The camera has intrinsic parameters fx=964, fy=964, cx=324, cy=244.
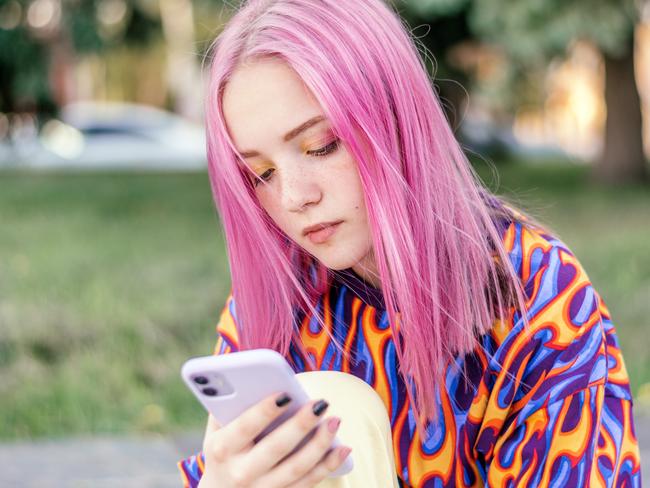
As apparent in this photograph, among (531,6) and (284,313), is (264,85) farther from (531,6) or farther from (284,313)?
(531,6)

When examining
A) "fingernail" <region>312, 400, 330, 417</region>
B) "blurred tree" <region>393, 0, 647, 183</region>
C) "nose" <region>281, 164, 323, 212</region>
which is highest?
"blurred tree" <region>393, 0, 647, 183</region>

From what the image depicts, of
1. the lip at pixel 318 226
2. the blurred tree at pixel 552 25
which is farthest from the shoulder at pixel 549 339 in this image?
the blurred tree at pixel 552 25

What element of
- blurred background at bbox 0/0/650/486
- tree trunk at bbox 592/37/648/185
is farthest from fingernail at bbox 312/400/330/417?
tree trunk at bbox 592/37/648/185

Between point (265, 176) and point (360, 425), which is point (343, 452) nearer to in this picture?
point (360, 425)

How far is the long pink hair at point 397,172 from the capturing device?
152cm

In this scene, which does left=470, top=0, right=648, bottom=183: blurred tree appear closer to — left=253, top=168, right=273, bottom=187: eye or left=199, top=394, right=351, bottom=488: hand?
left=253, top=168, right=273, bottom=187: eye

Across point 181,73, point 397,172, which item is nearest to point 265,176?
point 397,172

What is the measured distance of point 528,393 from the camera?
5.08 feet

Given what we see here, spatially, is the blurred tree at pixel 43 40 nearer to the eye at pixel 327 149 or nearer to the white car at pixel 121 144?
the white car at pixel 121 144

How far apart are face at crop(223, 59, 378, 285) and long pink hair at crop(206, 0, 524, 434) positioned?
25 mm

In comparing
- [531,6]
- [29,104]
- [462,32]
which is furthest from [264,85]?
[462,32]

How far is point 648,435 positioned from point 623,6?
6000mm

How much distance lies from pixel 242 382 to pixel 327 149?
1.42 feet

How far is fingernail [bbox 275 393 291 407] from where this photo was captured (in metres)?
1.32
